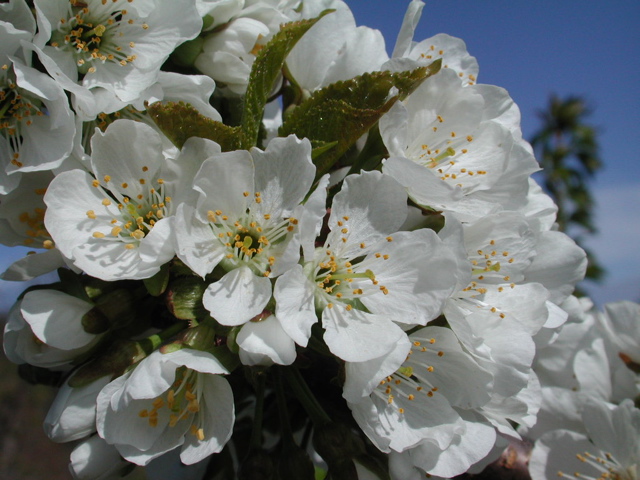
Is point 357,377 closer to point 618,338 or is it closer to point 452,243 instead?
point 452,243

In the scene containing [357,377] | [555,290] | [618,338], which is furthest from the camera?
[618,338]

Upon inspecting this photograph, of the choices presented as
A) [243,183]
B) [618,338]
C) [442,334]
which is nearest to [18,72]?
[243,183]

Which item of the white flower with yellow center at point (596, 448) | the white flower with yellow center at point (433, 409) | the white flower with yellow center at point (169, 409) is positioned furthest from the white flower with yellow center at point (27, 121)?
the white flower with yellow center at point (596, 448)

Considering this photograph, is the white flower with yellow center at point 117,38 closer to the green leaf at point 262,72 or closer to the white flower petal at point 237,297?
the green leaf at point 262,72

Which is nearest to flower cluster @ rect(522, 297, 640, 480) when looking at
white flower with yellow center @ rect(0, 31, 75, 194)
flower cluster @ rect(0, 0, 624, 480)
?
flower cluster @ rect(0, 0, 624, 480)

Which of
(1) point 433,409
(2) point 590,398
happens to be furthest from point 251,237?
(2) point 590,398

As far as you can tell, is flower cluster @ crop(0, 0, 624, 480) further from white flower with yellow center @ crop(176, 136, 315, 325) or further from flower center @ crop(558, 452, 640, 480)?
flower center @ crop(558, 452, 640, 480)

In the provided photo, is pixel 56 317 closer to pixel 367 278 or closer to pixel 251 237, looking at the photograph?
pixel 251 237

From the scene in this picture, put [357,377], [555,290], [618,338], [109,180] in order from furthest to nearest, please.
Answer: [618,338] < [555,290] < [109,180] < [357,377]

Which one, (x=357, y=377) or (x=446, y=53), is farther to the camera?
(x=446, y=53)
